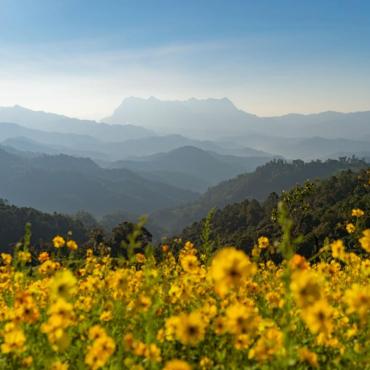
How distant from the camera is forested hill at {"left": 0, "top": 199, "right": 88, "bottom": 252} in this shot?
116250 millimetres

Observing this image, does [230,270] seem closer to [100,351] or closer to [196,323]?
[196,323]

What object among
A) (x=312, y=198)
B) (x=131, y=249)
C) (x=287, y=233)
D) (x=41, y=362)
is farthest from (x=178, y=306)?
(x=312, y=198)

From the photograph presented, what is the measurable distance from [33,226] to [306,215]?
75.6 meters

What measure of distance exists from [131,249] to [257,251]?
3.50 meters

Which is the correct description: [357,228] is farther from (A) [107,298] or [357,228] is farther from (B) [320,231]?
(B) [320,231]

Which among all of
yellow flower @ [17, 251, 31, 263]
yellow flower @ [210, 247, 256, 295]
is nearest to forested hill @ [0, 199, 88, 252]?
yellow flower @ [17, 251, 31, 263]

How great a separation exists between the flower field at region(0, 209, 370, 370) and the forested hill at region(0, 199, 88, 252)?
112 meters

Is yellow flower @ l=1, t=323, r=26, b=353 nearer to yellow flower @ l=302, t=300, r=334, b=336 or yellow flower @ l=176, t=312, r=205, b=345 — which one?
yellow flower @ l=176, t=312, r=205, b=345

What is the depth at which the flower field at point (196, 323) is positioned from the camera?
303 centimetres

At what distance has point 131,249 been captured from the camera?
3598 millimetres

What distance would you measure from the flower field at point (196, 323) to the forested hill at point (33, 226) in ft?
366

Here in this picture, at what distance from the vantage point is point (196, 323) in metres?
3.07

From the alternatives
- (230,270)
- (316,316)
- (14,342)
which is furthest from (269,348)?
(14,342)

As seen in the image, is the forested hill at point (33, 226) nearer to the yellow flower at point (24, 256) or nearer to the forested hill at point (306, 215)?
the forested hill at point (306, 215)
